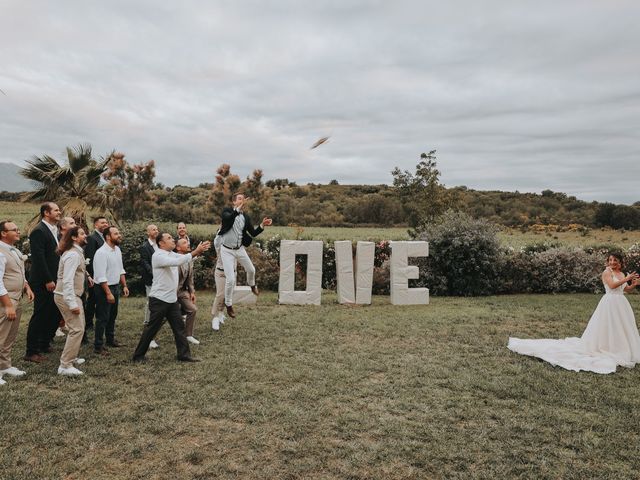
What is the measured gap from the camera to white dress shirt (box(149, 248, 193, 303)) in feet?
24.1

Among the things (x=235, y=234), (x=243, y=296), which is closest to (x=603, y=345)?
(x=235, y=234)

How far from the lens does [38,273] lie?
7.72 metres

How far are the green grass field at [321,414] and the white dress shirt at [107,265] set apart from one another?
1287mm

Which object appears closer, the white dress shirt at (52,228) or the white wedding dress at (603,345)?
the white wedding dress at (603,345)

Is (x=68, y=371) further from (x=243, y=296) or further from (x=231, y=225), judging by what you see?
(x=243, y=296)

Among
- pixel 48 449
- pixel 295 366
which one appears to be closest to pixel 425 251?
pixel 295 366

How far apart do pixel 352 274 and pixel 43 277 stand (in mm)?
8116

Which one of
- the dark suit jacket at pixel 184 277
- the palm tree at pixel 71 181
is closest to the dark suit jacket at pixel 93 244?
the dark suit jacket at pixel 184 277

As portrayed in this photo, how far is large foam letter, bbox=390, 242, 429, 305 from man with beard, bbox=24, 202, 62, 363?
8.81 metres

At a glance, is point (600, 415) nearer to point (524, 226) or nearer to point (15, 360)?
point (15, 360)

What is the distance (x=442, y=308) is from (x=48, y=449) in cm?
1040

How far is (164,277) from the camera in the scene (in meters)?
7.56

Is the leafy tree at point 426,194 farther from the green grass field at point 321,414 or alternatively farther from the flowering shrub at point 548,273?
the green grass field at point 321,414

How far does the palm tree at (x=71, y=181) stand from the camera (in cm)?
1323
